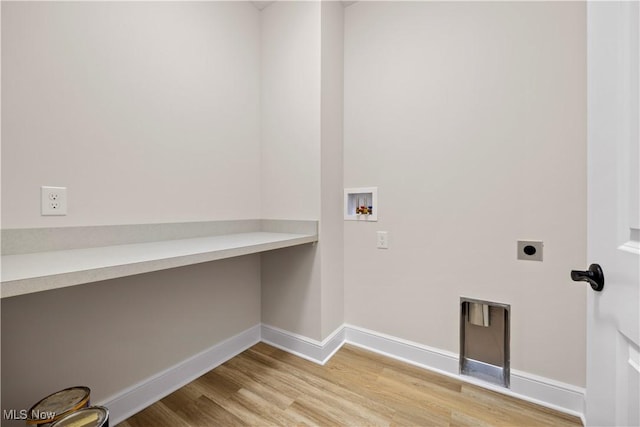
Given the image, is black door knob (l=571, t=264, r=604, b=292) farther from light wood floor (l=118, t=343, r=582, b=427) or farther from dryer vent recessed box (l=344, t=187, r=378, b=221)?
dryer vent recessed box (l=344, t=187, r=378, b=221)

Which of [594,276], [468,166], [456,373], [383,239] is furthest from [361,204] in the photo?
[594,276]

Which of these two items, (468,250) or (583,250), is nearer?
(583,250)

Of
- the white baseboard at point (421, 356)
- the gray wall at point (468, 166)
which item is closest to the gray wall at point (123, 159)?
the white baseboard at point (421, 356)

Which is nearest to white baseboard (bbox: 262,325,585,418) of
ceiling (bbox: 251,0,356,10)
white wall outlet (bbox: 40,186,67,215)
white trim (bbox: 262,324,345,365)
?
white trim (bbox: 262,324,345,365)

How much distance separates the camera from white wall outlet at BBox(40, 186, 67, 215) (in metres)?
1.04

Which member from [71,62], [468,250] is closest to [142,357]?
[71,62]

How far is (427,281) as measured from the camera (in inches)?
65.2

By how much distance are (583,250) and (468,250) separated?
1.56 ft

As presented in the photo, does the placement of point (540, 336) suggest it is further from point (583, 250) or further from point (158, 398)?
point (158, 398)

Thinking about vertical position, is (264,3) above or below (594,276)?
above

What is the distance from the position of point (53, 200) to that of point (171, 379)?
3.41 ft

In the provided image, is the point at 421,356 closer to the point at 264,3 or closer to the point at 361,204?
the point at 361,204

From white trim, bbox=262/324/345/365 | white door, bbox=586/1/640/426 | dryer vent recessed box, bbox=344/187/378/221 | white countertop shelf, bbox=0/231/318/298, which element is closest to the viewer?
white door, bbox=586/1/640/426

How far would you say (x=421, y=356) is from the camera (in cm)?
167
